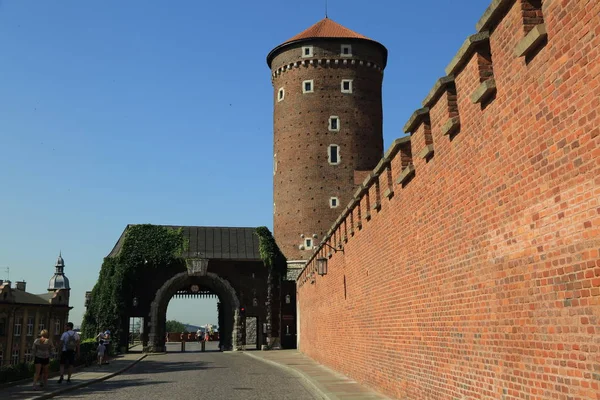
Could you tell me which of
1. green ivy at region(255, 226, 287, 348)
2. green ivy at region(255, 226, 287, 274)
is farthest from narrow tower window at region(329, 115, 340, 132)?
green ivy at region(255, 226, 287, 348)

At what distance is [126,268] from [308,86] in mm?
18204

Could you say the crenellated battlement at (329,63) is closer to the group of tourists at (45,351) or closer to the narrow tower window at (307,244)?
the narrow tower window at (307,244)

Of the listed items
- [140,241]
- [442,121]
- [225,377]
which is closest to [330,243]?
[225,377]

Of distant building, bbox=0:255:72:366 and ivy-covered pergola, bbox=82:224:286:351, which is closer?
ivy-covered pergola, bbox=82:224:286:351

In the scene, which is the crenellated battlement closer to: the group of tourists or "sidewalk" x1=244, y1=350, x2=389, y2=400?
"sidewalk" x1=244, y1=350, x2=389, y2=400

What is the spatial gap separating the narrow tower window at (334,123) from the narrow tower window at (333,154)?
1.22 meters

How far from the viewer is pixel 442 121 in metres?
8.02

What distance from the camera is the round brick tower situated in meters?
42.1

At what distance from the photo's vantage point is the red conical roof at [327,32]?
146 feet

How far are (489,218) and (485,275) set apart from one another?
667 mm

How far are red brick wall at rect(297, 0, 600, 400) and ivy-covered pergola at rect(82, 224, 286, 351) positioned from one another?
2946 centimetres

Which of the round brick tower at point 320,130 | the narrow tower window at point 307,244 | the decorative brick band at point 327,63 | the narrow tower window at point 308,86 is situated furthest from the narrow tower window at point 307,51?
the narrow tower window at point 307,244

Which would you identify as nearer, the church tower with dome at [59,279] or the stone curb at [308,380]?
the stone curb at [308,380]

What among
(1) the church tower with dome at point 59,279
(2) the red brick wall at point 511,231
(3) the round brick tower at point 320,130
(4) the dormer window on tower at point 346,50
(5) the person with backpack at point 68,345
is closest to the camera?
(2) the red brick wall at point 511,231
